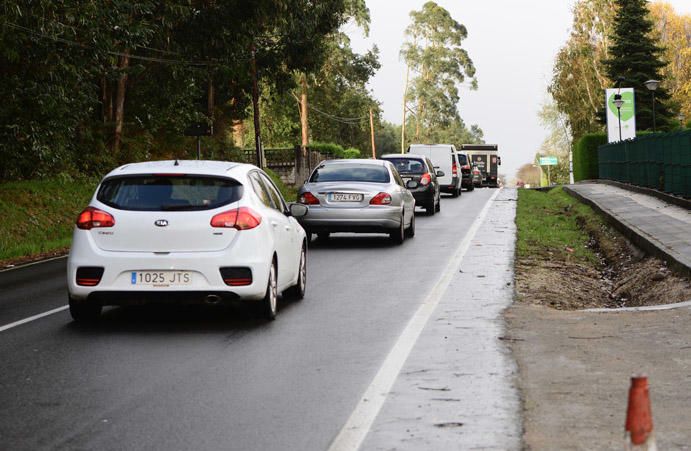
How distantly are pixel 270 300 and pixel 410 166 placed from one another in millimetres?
21440

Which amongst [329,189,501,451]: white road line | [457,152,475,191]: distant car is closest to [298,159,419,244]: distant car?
[329,189,501,451]: white road line

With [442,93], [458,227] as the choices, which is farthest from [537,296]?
[442,93]

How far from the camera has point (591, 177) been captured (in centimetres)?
6091

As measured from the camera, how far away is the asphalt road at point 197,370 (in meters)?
6.48

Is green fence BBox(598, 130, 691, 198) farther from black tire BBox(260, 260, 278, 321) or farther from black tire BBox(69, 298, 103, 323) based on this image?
black tire BBox(69, 298, 103, 323)

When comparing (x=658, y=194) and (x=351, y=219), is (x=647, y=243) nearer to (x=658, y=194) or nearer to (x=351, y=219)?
(x=351, y=219)

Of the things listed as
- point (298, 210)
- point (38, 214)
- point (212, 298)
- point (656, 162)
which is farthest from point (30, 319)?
point (656, 162)

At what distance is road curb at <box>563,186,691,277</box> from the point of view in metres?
14.6

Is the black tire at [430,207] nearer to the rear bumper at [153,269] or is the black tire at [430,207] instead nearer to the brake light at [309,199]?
the brake light at [309,199]

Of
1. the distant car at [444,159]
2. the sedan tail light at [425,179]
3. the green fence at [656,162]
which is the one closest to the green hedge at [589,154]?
the green fence at [656,162]

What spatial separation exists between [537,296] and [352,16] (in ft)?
227

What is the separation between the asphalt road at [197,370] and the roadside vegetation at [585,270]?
1.65m

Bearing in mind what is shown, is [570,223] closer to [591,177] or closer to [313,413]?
[313,413]

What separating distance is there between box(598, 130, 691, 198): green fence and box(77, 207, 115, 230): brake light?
713 inches
